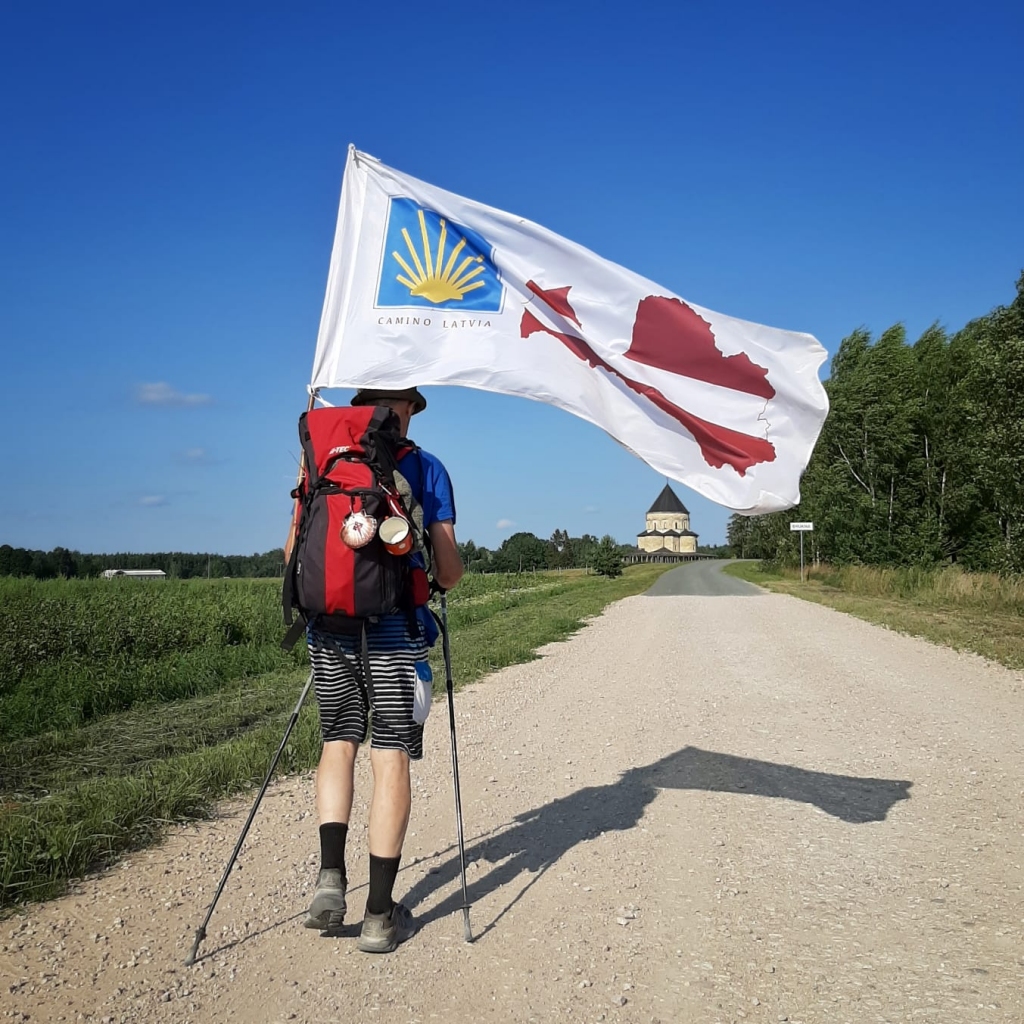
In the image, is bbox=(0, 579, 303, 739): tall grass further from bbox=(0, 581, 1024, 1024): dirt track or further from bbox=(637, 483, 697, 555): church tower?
bbox=(637, 483, 697, 555): church tower

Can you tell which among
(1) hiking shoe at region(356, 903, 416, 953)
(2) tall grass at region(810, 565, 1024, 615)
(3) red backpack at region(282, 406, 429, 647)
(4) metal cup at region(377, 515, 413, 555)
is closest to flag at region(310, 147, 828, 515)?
(3) red backpack at region(282, 406, 429, 647)

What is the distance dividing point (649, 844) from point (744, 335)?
2796mm

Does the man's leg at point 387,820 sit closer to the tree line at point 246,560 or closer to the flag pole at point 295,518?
the flag pole at point 295,518

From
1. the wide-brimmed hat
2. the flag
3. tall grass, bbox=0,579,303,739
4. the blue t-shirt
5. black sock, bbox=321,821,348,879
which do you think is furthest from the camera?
tall grass, bbox=0,579,303,739

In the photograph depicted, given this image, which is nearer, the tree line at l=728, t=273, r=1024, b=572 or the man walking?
the man walking

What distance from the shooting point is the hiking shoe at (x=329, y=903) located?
3434mm

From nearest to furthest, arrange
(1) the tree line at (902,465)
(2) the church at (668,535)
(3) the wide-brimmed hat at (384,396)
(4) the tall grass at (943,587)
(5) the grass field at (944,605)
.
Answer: (3) the wide-brimmed hat at (384,396), (5) the grass field at (944,605), (4) the tall grass at (943,587), (1) the tree line at (902,465), (2) the church at (668,535)

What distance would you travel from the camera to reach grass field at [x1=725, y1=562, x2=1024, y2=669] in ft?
48.8

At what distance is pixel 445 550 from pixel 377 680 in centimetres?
59

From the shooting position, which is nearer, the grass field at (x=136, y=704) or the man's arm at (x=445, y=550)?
the man's arm at (x=445, y=550)

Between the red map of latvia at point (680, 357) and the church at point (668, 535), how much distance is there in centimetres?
17334

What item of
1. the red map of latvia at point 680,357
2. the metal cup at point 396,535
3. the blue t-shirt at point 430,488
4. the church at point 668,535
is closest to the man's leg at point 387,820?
the metal cup at point 396,535

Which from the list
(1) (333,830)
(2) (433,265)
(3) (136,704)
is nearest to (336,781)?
(1) (333,830)

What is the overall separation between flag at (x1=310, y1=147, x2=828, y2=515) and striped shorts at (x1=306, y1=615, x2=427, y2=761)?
1473 millimetres
